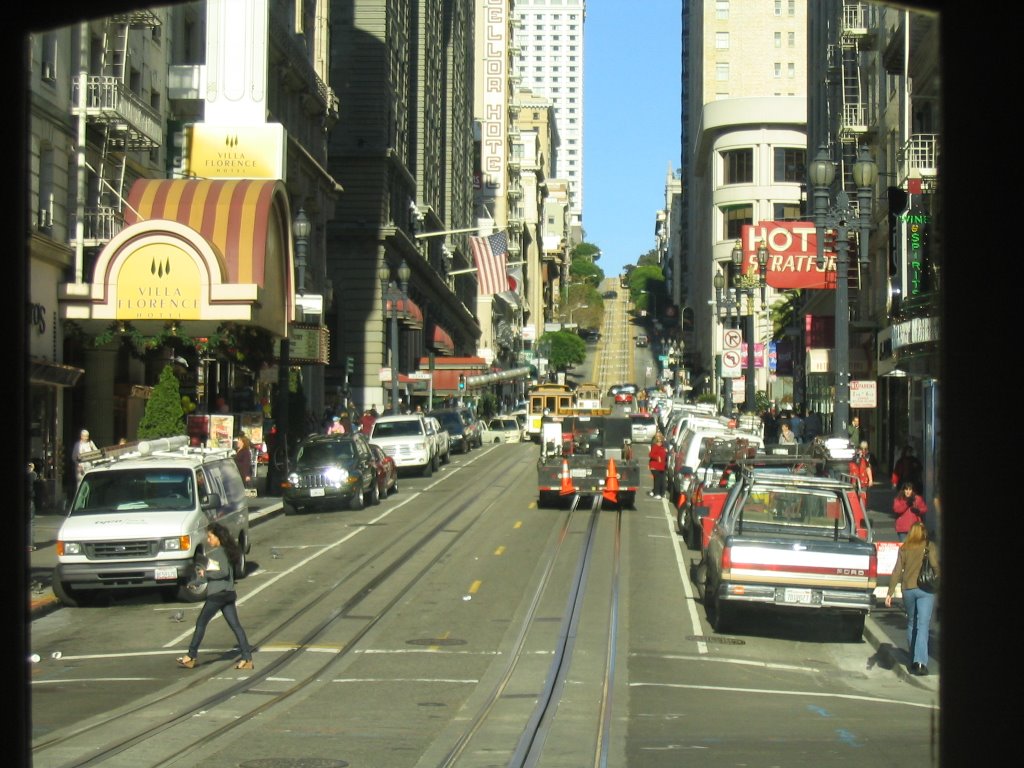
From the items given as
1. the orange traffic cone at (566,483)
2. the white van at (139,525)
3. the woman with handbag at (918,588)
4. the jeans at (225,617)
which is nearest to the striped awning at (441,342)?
the orange traffic cone at (566,483)

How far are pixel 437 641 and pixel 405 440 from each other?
2672 cm

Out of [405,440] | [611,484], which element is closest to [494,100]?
[405,440]

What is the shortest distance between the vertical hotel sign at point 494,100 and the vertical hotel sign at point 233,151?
83.0 metres

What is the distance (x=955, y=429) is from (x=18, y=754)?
294 cm

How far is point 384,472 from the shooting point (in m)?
36.1

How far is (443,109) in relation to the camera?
96.8 meters

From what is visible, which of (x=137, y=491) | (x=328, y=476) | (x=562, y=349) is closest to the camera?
(x=137, y=491)

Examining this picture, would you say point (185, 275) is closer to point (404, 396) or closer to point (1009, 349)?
point (1009, 349)

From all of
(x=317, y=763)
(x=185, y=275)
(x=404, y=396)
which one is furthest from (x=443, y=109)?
(x=317, y=763)

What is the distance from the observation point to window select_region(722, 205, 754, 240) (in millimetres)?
98188

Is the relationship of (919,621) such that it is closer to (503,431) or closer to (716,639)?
(716,639)

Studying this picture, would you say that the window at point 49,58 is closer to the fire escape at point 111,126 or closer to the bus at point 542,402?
the fire escape at point 111,126

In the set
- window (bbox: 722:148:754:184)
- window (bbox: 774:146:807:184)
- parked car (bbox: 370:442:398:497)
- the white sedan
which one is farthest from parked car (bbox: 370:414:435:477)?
window (bbox: 722:148:754:184)

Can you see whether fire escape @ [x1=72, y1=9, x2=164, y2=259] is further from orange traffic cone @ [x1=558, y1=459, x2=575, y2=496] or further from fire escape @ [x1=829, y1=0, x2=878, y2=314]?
fire escape @ [x1=829, y1=0, x2=878, y2=314]
